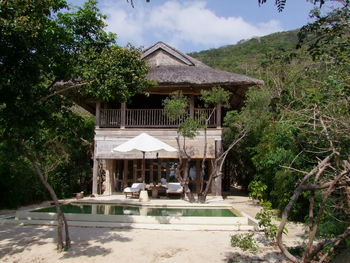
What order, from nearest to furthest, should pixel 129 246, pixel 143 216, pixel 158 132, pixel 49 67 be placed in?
pixel 129 246 → pixel 49 67 → pixel 143 216 → pixel 158 132

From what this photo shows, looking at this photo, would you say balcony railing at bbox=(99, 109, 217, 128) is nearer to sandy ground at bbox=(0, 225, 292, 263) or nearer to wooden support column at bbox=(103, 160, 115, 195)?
wooden support column at bbox=(103, 160, 115, 195)

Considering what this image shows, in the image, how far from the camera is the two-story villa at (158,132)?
13.2 m

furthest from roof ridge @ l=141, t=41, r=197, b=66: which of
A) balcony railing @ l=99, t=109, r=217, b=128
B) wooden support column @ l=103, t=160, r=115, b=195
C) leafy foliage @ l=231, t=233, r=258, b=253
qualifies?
leafy foliage @ l=231, t=233, r=258, b=253

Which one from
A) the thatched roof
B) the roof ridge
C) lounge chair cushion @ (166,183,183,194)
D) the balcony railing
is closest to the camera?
lounge chair cushion @ (166,183,183,194)

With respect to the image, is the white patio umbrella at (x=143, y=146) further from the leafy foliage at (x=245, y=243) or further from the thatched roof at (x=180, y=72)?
the leafy foliage at (x=245, y=243)

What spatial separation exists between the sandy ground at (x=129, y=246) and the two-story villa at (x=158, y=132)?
5.63 meters

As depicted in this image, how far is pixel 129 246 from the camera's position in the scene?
5914mm

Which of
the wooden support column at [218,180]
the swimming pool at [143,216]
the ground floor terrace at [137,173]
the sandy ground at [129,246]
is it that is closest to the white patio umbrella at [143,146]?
the swimming pool at [143,216]

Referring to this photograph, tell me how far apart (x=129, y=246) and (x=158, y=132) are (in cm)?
805

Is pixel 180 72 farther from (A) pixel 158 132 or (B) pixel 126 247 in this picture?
(B) pixel 126 247

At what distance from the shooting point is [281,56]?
3314 mm

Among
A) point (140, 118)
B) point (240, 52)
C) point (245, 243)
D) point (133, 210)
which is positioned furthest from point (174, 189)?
point (240, 52)

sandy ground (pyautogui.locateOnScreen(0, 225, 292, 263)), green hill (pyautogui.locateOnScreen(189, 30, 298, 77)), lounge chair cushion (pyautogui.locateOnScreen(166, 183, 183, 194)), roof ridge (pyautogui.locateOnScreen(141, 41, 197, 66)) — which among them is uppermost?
green hill (pyautogui.locateOnScreen(189, 30, 298, 77))

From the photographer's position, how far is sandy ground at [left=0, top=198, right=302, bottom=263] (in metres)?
5.25
